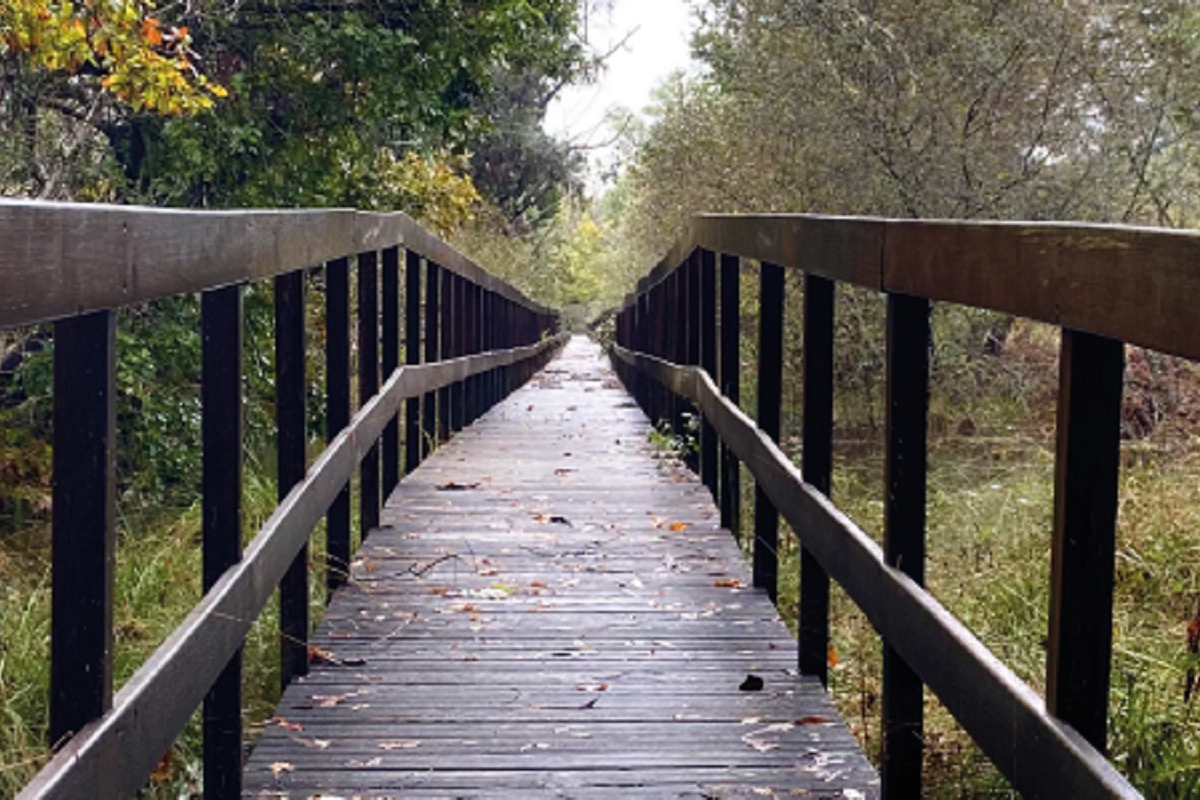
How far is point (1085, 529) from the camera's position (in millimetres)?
2244

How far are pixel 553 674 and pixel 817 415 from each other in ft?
3.48

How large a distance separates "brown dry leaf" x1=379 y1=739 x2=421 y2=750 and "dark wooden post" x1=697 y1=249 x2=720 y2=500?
12.4ft

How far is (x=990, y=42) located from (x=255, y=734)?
998cm

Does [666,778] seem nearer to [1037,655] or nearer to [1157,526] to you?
[1037,655]

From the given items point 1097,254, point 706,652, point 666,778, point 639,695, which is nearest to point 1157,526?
point 706,652

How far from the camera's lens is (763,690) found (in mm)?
4504

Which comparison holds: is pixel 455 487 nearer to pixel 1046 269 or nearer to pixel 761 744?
pixel 761 744

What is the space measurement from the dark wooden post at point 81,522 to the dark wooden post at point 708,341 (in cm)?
540

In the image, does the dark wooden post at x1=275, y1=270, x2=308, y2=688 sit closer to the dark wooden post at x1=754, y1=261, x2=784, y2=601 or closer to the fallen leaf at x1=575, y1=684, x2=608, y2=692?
the fallen leaf at x1=575, y1=684, x2=608, y2=692

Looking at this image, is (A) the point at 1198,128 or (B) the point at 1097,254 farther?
(A) the point at 1198,128

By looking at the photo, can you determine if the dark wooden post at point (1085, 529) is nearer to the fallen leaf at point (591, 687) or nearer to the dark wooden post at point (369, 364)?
the fallen leaf at point (591, 687)

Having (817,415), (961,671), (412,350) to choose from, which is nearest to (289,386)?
(817,415)

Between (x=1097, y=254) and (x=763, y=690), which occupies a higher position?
(x=1097, y=254)

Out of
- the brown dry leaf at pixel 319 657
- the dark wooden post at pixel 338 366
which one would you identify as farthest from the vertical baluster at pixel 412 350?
the brown dry leaf at pixel 319 657
